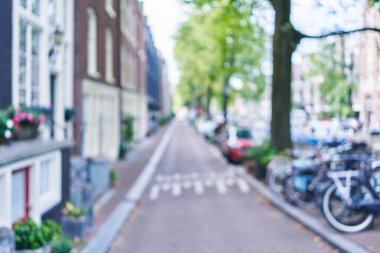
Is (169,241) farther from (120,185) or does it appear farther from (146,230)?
(120,185)

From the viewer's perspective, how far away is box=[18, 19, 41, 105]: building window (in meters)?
8.31

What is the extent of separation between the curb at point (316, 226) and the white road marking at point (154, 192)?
8.89ft

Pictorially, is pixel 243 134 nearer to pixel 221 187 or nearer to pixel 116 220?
pixel 221 187

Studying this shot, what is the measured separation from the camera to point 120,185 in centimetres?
1414

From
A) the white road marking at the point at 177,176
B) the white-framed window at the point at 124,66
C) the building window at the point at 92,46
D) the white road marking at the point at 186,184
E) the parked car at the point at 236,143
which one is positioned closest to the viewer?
the white road marking at the point at 186,184

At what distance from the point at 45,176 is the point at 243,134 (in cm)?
1535

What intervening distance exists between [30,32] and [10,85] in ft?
4.76

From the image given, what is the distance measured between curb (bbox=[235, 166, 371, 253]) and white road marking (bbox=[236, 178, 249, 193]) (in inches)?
21.6

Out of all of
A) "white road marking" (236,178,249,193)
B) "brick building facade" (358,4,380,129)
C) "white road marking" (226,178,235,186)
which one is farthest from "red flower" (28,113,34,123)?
"brick building facade" (358,4,380,129)

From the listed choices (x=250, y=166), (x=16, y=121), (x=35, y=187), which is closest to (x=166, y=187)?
(x=250, y=166)

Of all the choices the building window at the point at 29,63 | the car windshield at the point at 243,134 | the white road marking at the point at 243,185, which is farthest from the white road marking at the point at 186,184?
the car windshield at the point at 243,134

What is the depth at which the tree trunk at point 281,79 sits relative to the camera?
1322 centimetres

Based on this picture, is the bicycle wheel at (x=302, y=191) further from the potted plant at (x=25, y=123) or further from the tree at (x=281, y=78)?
the potted plant at (x=25, y=123)

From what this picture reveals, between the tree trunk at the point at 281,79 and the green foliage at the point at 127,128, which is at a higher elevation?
the tree trunk at the point at 281,79
